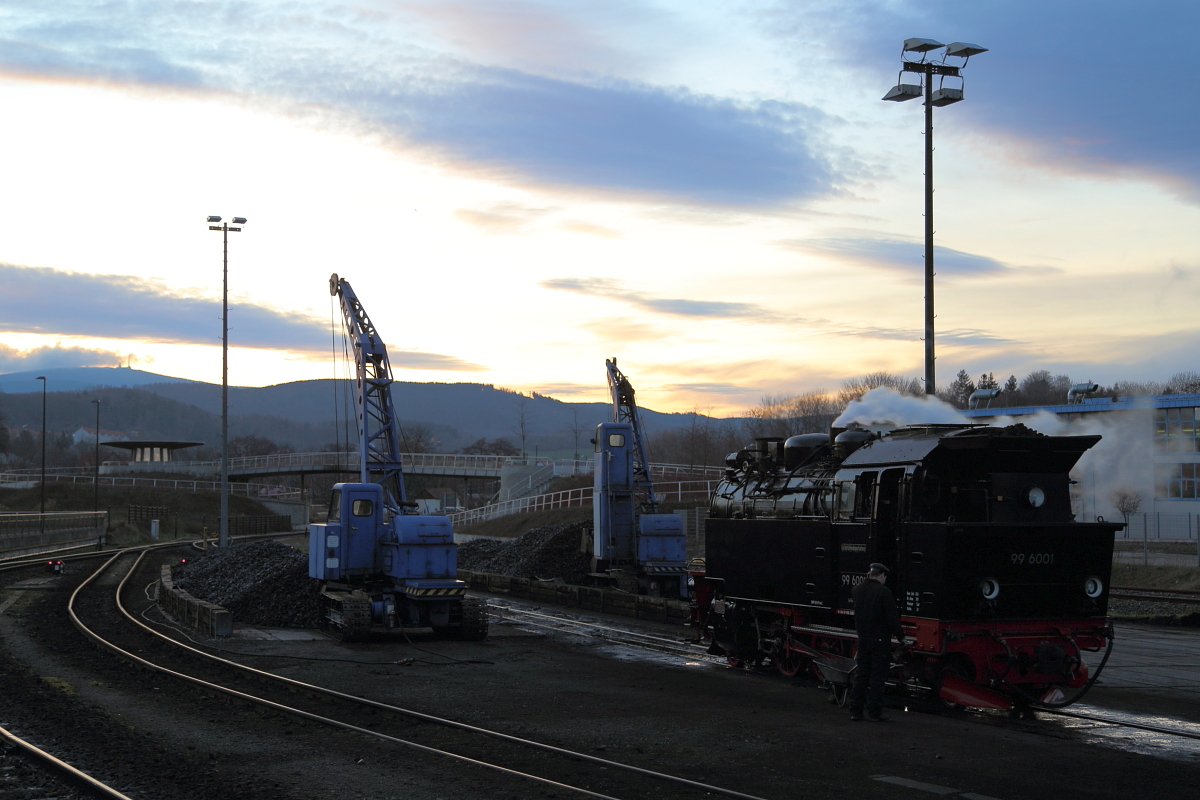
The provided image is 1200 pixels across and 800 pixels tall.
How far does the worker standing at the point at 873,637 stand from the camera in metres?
11.9

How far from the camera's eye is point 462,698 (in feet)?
46.0

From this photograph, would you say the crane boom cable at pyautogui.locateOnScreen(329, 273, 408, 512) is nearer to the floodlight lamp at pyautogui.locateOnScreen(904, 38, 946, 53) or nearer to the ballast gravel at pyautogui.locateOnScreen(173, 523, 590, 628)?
the ballast gravel at pyautogui.locateOnScreen(173, 523, 590, 628)

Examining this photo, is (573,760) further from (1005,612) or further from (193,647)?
(193,647)

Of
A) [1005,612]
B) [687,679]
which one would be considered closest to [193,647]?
[687,679]

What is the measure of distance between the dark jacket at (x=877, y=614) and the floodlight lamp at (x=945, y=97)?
1255 cm

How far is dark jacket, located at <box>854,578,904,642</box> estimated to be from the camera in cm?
1188

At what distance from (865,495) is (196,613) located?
14.9 meters

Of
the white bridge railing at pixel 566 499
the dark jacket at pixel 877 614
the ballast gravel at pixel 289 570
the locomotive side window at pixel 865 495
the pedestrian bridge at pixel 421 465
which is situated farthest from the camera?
the pedestrian bridge at pixel 421 465

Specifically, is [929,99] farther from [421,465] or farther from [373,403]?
[421,465]

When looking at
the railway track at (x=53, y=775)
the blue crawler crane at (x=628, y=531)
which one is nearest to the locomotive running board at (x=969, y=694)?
the railway track at (x=53, y=775)

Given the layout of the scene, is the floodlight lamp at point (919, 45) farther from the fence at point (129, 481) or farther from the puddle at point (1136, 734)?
the fence at point (129, 481)

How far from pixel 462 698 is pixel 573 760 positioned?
4136 millimetres

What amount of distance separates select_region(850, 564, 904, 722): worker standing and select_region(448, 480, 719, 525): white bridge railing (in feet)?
127

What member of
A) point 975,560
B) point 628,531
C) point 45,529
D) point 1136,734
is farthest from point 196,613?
point 45,529
